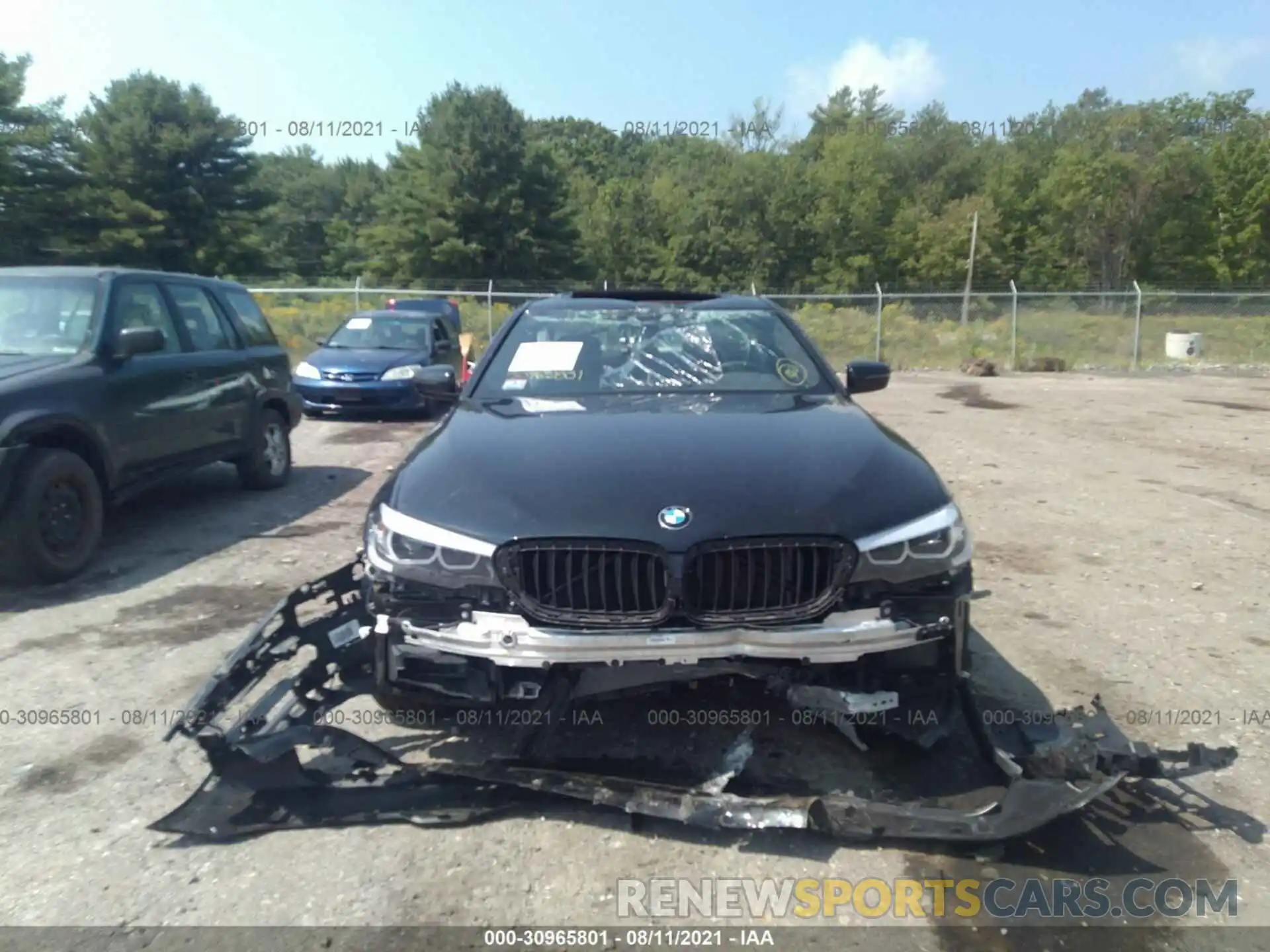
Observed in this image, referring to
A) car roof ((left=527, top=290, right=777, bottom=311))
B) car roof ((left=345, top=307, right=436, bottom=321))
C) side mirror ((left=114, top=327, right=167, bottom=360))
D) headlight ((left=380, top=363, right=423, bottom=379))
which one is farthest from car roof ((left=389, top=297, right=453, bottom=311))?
car roof ((left=527, top=290, right=777, bottom=311))

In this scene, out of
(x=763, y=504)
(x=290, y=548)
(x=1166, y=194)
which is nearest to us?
(x=763, y=504)

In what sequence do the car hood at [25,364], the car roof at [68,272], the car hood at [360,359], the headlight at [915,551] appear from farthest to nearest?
the car hood at [360,359]
the car roof at [68,272]
the car hood at [25,364]
the headlight at [915,551]

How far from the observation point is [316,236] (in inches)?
2904

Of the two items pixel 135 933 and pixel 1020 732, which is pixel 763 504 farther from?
pixel 135 933

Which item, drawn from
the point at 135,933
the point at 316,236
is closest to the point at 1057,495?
the point at 135,933

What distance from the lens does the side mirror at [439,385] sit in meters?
5.37

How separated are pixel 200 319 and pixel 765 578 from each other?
636cm

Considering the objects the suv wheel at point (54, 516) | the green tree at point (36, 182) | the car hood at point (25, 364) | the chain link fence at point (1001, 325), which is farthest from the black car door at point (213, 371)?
the green tree at point (36, 182)

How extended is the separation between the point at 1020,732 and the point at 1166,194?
198 ft

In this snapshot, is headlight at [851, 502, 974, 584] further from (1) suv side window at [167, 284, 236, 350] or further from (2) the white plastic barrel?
(2) the white plastic barrel

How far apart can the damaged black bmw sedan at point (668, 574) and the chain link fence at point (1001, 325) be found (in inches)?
879

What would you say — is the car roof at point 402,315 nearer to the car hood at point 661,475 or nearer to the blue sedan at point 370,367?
the blue sedan at point 370,367

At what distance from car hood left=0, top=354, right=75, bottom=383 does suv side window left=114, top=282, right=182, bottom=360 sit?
471 mm

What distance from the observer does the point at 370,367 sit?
45.6ft
